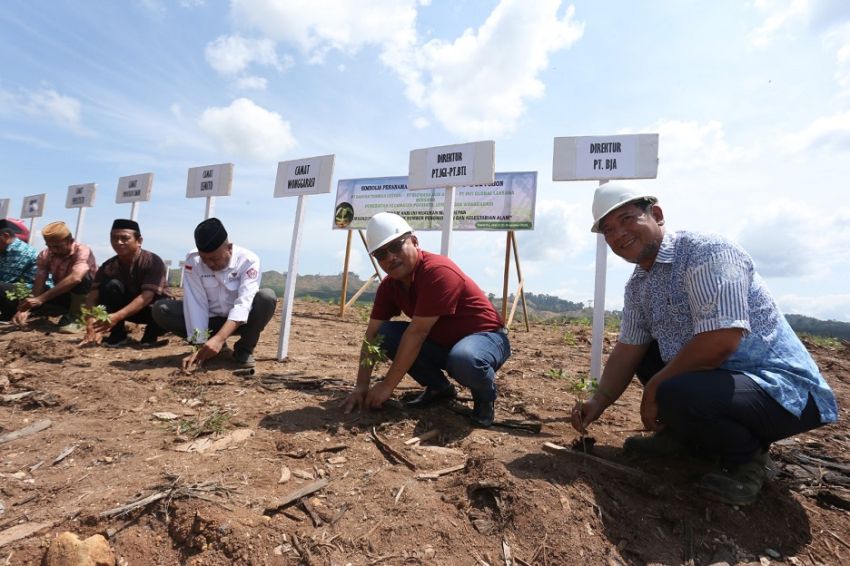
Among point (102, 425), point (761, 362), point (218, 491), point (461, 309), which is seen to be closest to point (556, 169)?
point (461, 309)

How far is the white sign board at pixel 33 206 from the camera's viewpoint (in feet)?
40.5

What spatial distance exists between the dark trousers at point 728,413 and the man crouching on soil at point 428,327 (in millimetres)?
1122

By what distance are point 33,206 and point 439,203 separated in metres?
10.6

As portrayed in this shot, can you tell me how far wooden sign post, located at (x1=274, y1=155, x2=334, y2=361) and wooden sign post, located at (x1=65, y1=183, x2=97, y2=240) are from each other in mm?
6497

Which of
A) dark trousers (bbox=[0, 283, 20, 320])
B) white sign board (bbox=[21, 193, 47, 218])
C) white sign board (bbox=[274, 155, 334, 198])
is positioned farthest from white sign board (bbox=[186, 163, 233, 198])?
white sign board (bbox=[21, 193, 47, 218])

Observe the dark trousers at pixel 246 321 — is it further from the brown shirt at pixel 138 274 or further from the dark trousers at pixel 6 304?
the dark trousers at pixel 6 304

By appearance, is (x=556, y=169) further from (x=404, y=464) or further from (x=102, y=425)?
(x=102, y=425)

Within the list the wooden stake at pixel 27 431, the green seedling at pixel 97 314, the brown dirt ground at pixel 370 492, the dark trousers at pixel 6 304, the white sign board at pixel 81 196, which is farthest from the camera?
the white sign board at pixel 81 196

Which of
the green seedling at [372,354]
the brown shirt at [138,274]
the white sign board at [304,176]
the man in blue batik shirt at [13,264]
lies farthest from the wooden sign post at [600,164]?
the man in blue batik shirt at [13,264]

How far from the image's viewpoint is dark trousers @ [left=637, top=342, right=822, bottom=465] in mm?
2219

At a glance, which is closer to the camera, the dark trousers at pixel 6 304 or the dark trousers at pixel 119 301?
the dark trousers at pixel 119 301

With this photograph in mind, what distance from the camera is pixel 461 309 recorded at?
3385 mm

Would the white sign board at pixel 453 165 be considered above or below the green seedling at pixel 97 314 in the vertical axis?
above

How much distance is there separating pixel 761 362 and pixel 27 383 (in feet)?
16.0
